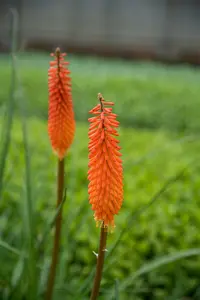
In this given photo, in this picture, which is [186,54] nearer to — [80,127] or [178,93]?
[178,93]

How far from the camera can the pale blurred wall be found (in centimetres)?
1470

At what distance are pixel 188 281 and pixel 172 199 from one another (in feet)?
2.47

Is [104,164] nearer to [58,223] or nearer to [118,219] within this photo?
[58,223]

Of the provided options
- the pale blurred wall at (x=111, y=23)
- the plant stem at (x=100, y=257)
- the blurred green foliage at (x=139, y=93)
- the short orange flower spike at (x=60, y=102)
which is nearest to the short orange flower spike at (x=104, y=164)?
the plant stem at (x=100, y=257)

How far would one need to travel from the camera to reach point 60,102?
1504 mm

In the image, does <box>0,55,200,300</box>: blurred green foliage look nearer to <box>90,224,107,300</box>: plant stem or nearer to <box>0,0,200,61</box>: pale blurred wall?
<box>90,224,107,300</box>: plant stem

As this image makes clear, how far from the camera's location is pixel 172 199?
10.3 feet

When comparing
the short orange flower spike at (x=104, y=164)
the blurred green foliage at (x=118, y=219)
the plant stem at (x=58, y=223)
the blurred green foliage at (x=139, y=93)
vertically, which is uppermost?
the short orange flower spike at (x=104, y=164)

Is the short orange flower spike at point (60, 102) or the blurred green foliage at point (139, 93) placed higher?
the short orange flower spike at point (60, 102)

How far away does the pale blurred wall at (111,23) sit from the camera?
48.2ft

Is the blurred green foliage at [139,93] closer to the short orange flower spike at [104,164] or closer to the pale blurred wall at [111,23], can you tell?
the pale blurred wall at [111,23]

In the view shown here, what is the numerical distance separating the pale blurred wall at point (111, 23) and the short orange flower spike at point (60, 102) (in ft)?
43.2

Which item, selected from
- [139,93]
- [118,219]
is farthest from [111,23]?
[118,219]

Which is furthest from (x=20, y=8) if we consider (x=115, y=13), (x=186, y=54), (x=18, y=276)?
(x=18, y=276)
